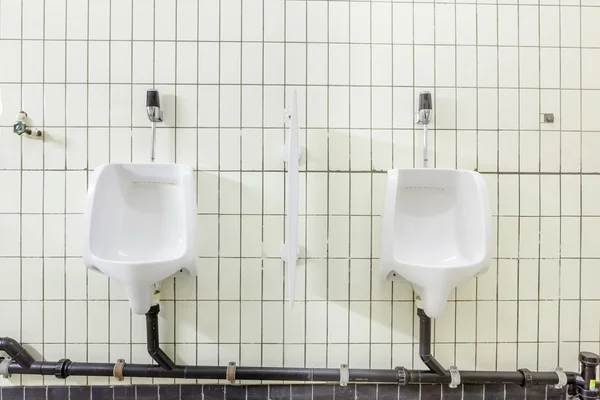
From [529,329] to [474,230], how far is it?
588mm

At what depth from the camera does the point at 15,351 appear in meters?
1.32

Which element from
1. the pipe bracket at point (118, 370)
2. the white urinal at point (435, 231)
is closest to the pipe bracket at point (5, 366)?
Answer: the pipe bracket at point (118, 370)

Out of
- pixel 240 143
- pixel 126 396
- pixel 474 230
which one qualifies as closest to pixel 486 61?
pixel 474 230

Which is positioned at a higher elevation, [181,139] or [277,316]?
[181,139]

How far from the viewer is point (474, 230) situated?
4.03ft

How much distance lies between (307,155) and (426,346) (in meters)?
0.94

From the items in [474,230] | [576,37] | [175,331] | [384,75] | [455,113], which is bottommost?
[175,331]

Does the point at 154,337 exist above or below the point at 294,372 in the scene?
above

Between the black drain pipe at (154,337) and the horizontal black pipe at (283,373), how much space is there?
64 millimetres

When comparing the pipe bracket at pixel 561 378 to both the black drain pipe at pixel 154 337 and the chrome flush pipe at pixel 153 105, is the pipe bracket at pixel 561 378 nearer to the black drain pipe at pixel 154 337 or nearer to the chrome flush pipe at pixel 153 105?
the black drain pipe at pixel 154 337

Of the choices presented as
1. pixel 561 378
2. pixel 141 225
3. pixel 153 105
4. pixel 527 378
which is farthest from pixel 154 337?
pixel 561 378

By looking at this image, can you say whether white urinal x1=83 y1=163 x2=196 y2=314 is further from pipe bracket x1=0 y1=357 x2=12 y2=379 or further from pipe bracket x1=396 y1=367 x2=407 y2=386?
pipe bracket x1=396 y1=367 x2=407 y2=386

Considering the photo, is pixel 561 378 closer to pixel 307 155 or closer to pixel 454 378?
pixel 454 378

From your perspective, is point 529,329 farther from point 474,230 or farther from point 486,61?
point 486,61
